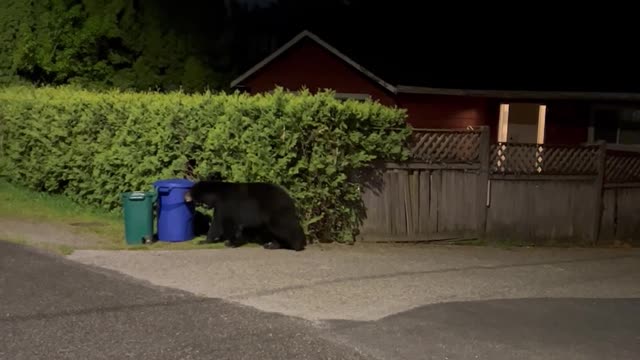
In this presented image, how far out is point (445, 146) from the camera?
11766 millimetres

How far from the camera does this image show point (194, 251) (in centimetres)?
967

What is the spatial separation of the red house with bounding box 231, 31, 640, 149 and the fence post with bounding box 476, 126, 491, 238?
25.3 ft

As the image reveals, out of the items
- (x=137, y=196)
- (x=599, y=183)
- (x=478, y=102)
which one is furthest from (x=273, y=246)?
(x=478, y=102)

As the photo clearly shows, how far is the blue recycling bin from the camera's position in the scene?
10.3m

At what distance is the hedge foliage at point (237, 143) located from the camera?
1047 centimetres

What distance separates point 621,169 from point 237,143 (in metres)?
7.22

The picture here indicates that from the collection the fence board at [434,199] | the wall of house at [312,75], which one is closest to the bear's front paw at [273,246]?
the fence board at [434,199]

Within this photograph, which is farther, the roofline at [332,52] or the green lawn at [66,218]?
the roofline at [332,52]

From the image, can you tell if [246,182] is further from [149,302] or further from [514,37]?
[514,37]

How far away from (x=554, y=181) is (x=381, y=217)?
11.1ft

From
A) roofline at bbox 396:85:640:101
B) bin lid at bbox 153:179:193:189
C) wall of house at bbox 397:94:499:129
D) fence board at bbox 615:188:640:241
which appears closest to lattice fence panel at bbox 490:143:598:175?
fence board at bbox 615:188:640:241

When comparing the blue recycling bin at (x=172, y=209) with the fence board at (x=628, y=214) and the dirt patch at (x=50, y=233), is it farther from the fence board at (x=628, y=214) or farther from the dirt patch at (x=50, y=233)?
the fence board at (x=628, y=214)

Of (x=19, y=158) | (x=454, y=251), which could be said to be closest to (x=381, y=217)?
(x=454, y=251)

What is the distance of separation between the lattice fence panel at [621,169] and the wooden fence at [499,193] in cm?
2
